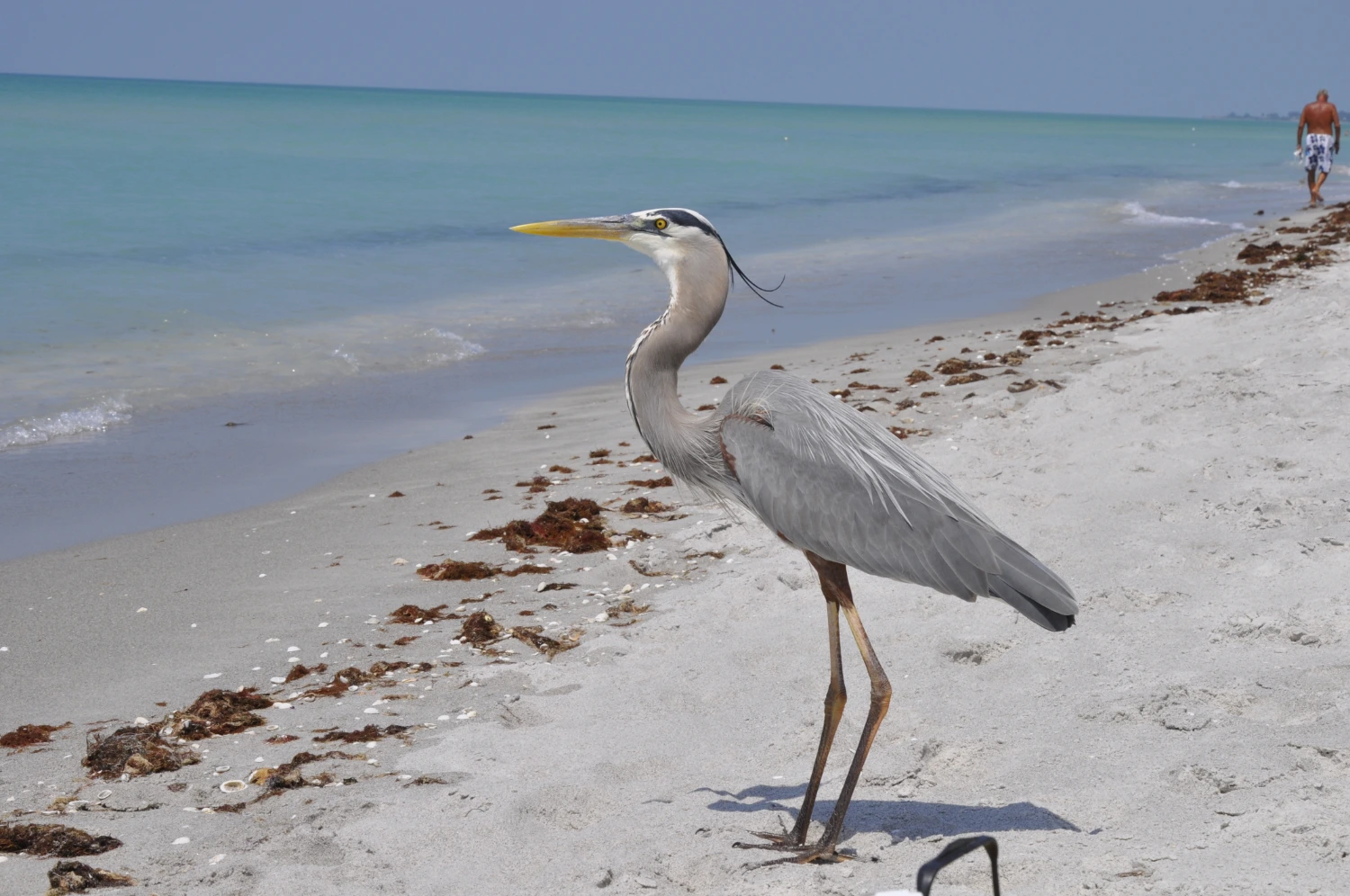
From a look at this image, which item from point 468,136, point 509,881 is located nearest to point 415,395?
→ point 509,881

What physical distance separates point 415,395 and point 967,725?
8.08m

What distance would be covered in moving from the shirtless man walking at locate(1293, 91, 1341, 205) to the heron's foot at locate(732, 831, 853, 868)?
22.1m

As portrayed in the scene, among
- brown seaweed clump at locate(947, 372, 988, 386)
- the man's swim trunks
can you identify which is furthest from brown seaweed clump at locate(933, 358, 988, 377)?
the man's swim trunks

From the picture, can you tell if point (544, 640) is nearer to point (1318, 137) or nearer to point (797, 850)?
point (797, 850)

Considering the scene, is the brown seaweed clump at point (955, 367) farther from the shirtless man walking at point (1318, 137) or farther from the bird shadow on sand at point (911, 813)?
the shirtless man walking at point (1318, 137)

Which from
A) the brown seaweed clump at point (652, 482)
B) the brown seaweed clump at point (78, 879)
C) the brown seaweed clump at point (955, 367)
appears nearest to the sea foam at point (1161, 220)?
the brown seaweed clump at point (955, 367)

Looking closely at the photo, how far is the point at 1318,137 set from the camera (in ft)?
77.0

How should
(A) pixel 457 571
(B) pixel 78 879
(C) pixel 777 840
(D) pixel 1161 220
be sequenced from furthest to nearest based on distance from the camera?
1. (D) pixel 1161 220
2. (A) pixel 457 571
3. (C) pixel 777 840
4. (B) pixel 78 879

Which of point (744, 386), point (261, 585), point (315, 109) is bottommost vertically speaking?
point (261, 585)

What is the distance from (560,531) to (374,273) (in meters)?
12.7

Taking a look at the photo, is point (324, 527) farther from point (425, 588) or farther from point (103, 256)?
point (103, 256)

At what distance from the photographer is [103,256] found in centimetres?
1869

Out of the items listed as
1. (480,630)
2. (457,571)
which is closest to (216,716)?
(480,630)

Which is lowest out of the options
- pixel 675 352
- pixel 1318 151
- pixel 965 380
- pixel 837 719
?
pixel 837 719
